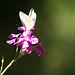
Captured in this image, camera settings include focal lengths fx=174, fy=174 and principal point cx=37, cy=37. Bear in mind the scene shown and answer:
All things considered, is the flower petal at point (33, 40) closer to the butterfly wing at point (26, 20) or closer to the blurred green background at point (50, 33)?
the butterfly wing at point (26, 20)

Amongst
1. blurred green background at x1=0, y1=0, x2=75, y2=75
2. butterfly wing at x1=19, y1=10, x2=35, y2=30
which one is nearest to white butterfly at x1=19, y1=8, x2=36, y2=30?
butterfly wing at x1=19, y1=10, x2=35, y2=30

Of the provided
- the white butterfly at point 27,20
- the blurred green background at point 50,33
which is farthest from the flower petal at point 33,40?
the blurred green background at point 50,33

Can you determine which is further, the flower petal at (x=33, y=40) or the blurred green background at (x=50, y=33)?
the blurred green background at (x=50, y=33)

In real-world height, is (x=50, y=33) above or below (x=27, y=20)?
below

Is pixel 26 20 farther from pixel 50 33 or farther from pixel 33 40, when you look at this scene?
pixel 50 33

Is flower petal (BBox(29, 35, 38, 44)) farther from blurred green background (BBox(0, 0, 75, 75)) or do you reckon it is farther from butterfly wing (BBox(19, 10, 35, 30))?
blurred green background (BBox(0, 0, 75, 75))

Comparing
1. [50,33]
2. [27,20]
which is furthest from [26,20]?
[50,33]

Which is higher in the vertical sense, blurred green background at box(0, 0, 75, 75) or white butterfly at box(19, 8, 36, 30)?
white butterfly at box(19, 8, 36, 30)

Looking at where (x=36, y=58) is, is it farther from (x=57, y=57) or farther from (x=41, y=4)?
(x=41, y=4)

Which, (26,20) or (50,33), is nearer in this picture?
(26,20)
